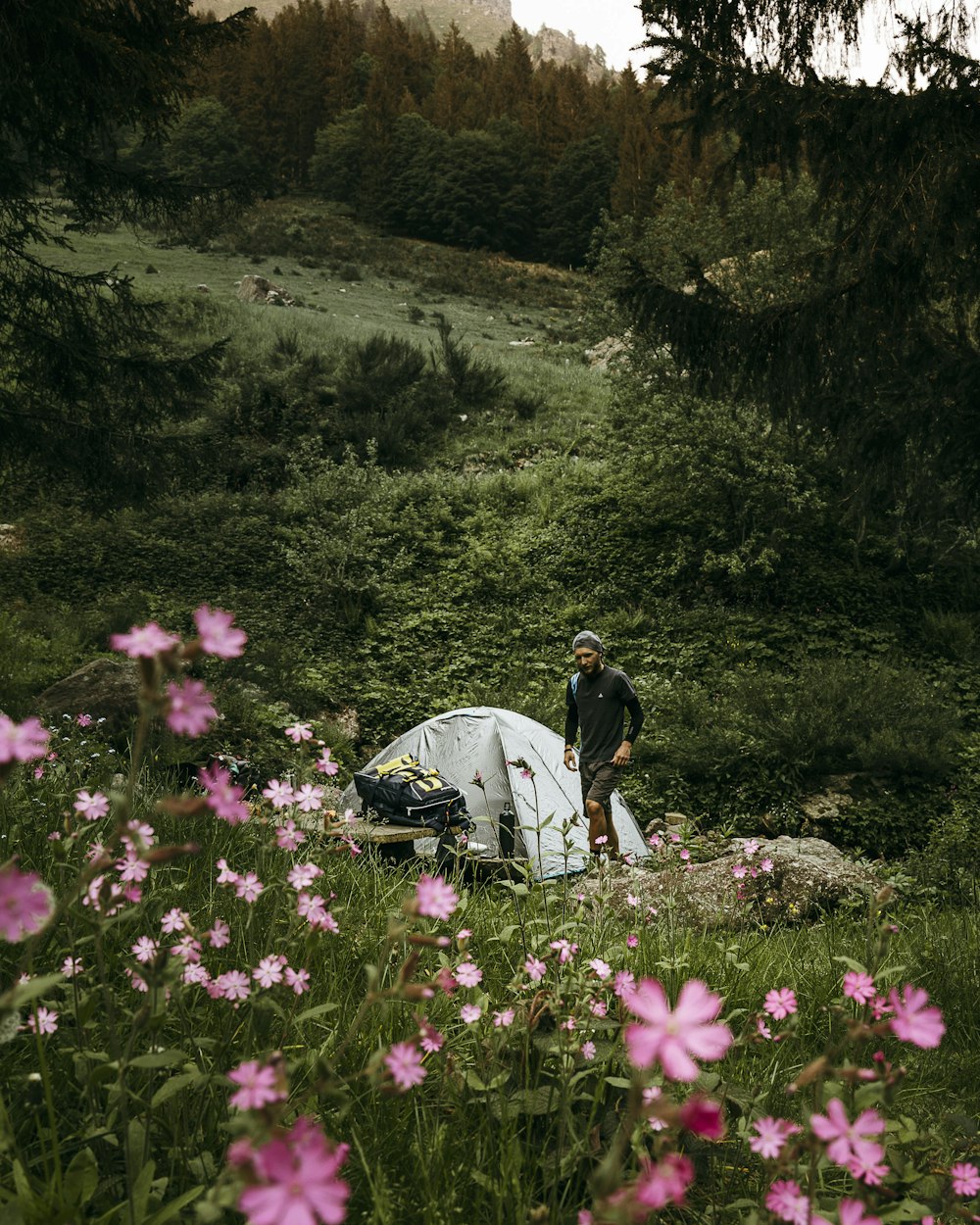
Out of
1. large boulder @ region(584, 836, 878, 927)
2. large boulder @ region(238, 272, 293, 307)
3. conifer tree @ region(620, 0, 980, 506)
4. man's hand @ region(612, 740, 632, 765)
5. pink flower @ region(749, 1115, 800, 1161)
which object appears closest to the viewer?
pink flower @ region(749, 1115, 800, 1161)

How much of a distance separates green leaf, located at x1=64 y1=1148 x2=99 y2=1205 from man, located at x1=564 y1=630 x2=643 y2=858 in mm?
5298

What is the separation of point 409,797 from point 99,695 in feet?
10.3

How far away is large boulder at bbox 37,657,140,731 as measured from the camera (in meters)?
6.87

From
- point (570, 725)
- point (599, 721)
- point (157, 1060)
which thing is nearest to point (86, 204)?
point (570, 725)

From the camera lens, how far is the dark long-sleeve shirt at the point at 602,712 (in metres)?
Result: 6.35

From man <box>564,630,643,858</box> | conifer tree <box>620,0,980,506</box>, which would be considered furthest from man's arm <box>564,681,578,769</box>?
conifer tree <box>620,0,980,506</box>

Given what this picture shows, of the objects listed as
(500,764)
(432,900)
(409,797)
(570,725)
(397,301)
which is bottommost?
(500,764)

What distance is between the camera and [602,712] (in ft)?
20.9

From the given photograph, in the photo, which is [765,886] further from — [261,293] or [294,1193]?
[261,293]

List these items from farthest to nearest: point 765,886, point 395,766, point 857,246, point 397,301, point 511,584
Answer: point 397,301 → point 511,584 → point 395,766 → point 857,246 → point 765,886

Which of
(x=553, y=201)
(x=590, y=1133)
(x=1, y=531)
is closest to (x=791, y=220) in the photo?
(x=1, y=531)

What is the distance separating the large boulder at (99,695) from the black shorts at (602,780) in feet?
11.7

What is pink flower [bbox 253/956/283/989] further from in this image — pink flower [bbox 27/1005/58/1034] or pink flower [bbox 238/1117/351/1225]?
pink flower [bbox 238/1117/351/1225]

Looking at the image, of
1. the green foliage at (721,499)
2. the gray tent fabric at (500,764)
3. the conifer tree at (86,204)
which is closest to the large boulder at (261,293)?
the green foliage at (721,499)
